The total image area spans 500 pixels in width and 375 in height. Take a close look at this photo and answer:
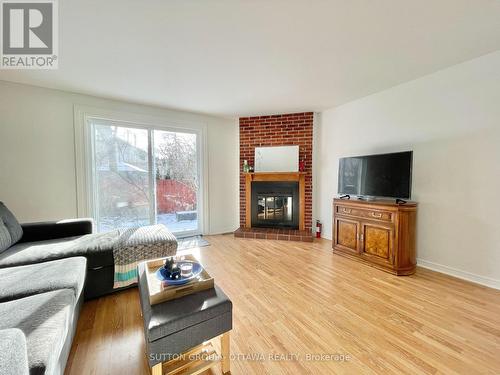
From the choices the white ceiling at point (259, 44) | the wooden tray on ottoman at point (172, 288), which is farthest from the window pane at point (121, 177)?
the wooden tray on ottoman at point (172, 288)

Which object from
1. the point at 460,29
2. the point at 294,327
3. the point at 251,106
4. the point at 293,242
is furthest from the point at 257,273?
the point at 460,29

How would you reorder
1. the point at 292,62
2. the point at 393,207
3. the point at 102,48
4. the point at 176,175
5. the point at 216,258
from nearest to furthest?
the point at 102,48
the point at 292,62
the point at 393,207
the point at 216,258
the point at 176,175

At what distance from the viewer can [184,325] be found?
1.06m

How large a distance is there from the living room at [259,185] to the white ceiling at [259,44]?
20 mm

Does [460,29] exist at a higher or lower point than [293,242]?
higher

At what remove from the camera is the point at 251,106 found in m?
3.49

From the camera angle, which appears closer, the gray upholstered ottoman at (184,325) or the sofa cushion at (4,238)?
the gray upholstered ottoman at (184,325)

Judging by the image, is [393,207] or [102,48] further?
[393,207]

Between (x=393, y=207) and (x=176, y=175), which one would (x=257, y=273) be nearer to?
(x=393, y=207)

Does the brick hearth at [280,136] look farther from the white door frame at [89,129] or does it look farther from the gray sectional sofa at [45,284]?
the gray sectional sofa at [45,284]

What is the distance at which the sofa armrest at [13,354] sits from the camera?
0.64 meters

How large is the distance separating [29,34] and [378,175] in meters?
3.87

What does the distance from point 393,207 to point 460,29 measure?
5.53 feet

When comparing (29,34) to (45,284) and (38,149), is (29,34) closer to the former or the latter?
(38,149)
